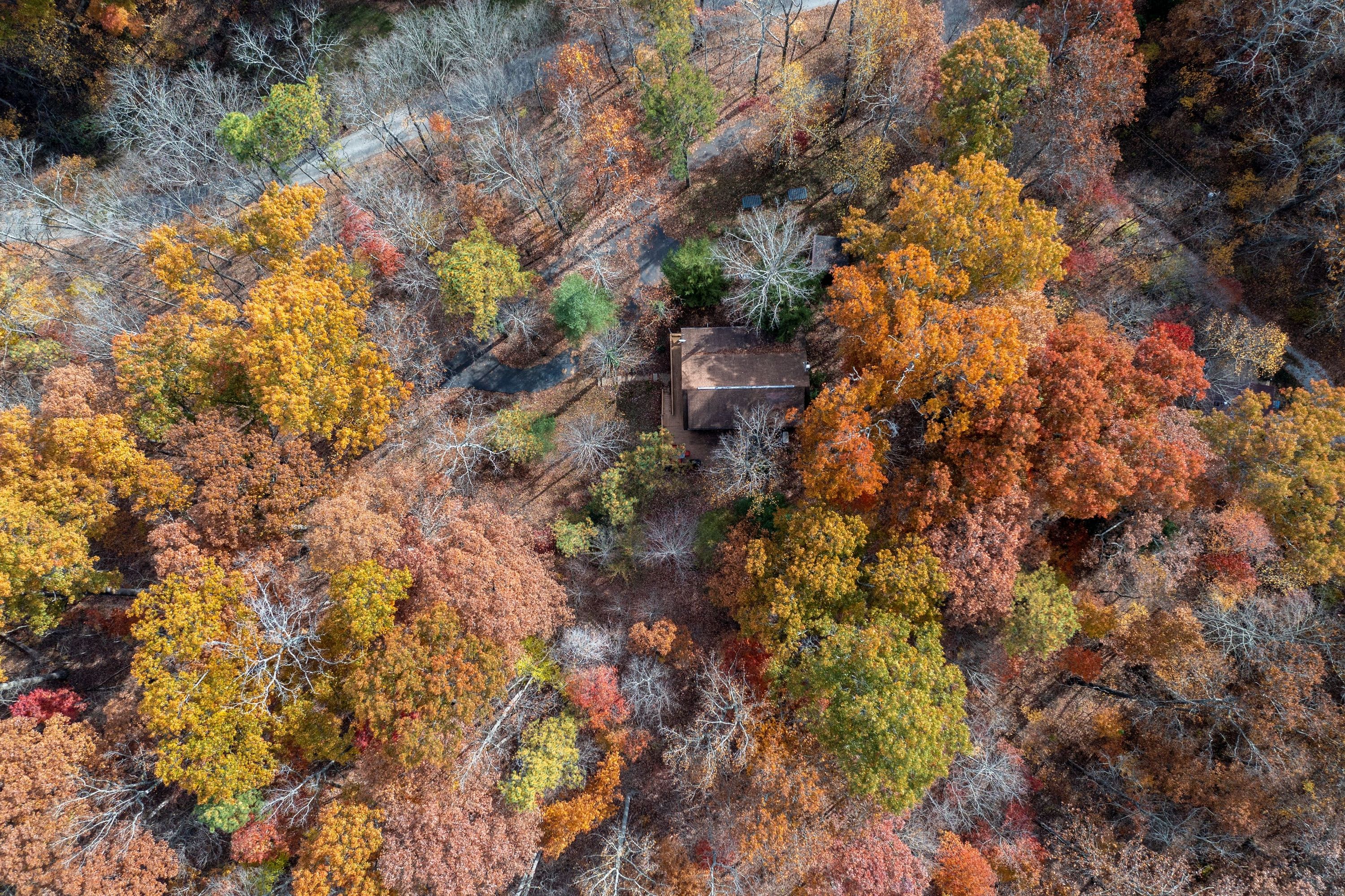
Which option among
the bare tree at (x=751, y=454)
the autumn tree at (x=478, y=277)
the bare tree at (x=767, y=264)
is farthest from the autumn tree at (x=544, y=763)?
the bare tree at (x=767, y=264)

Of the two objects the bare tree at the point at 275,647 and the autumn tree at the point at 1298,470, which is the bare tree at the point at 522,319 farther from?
the autumn tree at the point at 1298,470

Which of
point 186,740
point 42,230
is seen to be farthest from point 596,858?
point 42,230

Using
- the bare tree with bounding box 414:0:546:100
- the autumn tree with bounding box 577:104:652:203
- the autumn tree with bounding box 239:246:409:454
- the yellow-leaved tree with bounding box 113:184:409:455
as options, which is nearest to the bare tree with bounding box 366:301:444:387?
the yellow-leaved tree with bounding box 113:184:409:455

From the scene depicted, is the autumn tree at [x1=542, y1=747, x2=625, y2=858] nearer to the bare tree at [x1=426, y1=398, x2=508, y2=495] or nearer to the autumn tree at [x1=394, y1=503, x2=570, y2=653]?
the autumn tree at [x1=394, y1=503, x2=570, y2=653]

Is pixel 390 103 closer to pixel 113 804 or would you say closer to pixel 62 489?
pixel 62 489

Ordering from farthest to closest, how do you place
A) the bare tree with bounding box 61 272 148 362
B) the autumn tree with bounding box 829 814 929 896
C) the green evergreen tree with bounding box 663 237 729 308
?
the green evergreen tree with bounding box 663 237 729 308, the bare tree with bounding box 61 272 148 362, the autumn tree with bounding box 829 814 929 896

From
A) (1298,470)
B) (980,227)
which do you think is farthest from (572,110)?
(1298,470)
